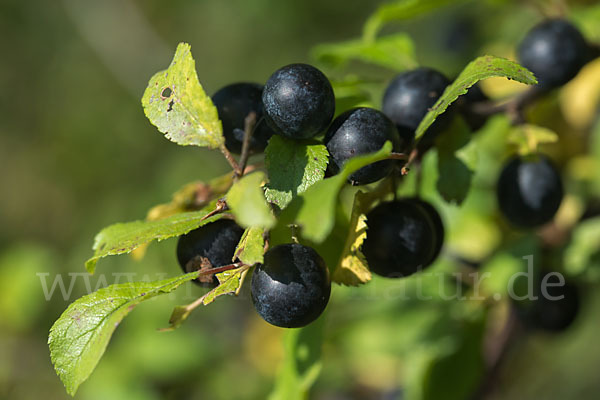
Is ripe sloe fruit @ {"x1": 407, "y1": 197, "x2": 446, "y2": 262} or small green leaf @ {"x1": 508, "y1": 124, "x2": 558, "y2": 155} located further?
small green leaf @ {"x1": 508, "y1": 124, "x2": 558, "y2": 155}

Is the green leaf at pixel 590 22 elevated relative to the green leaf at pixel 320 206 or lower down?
lower down

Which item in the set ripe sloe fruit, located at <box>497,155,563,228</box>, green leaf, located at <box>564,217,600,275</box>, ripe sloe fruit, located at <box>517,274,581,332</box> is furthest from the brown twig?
ripe sloe fruit, located at <box>497,155,563,228</box>

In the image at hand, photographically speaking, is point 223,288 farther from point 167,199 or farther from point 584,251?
point 167,199

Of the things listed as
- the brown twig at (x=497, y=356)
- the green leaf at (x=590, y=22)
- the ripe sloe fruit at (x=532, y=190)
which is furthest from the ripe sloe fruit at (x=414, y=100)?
the brown twig at (x=497, y=356)

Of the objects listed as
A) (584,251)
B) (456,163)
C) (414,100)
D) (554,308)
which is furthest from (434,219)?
(554,308)

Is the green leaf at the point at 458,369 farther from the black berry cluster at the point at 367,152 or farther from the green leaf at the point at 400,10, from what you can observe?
the green leaf at the point at 400,10

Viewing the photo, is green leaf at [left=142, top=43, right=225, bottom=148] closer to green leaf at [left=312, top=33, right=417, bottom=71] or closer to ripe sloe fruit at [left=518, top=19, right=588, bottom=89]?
green leaf at [left=312, top=33, right=417, bottom=71]

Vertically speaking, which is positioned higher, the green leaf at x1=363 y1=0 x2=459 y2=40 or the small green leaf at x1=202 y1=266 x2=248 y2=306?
the green leaf at x1=363 y1=0 x2=459 y2=40
